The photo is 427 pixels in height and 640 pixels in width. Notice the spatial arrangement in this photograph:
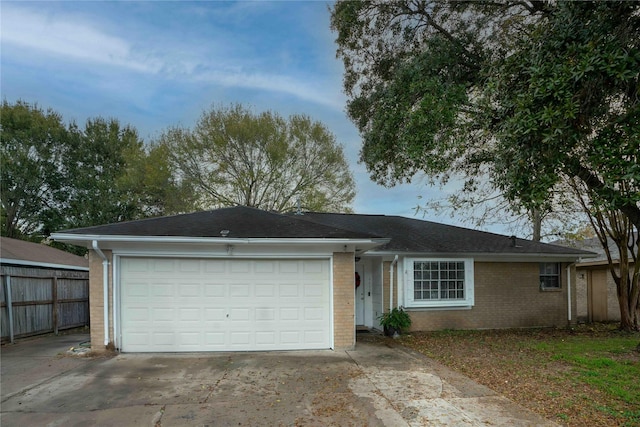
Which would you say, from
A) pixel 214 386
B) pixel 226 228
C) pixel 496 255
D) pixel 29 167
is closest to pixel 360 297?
pixel 496 255

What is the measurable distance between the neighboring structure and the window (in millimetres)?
16078

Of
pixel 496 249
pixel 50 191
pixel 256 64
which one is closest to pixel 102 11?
pixel 256 64

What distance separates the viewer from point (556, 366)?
24.9ft

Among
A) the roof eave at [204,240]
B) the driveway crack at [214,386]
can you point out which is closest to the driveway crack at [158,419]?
the driveway crack at [214,386]

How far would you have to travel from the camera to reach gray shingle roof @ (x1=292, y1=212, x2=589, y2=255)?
12383 mm

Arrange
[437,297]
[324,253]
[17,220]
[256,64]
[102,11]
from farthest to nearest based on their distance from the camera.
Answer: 1. [17,220]
2. [256,64]
3. [437,297]
4. [102,11]
5. [324,253]

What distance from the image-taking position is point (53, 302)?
12711mm

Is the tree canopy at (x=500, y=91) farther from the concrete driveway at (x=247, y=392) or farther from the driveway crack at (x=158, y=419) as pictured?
the driveway crack at (x=158, y=419)

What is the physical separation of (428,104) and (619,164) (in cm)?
419

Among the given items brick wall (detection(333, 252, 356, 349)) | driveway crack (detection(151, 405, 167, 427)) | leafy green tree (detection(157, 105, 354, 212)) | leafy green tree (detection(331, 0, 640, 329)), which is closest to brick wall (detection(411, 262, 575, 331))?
leafy green tree (detection(331, 0, 640, 329))

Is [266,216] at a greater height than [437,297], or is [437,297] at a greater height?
[266,216]

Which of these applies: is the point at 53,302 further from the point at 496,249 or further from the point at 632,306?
the point at 632,306

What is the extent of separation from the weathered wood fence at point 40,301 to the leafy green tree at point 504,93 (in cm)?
1063

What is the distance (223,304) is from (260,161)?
53.4 feet
